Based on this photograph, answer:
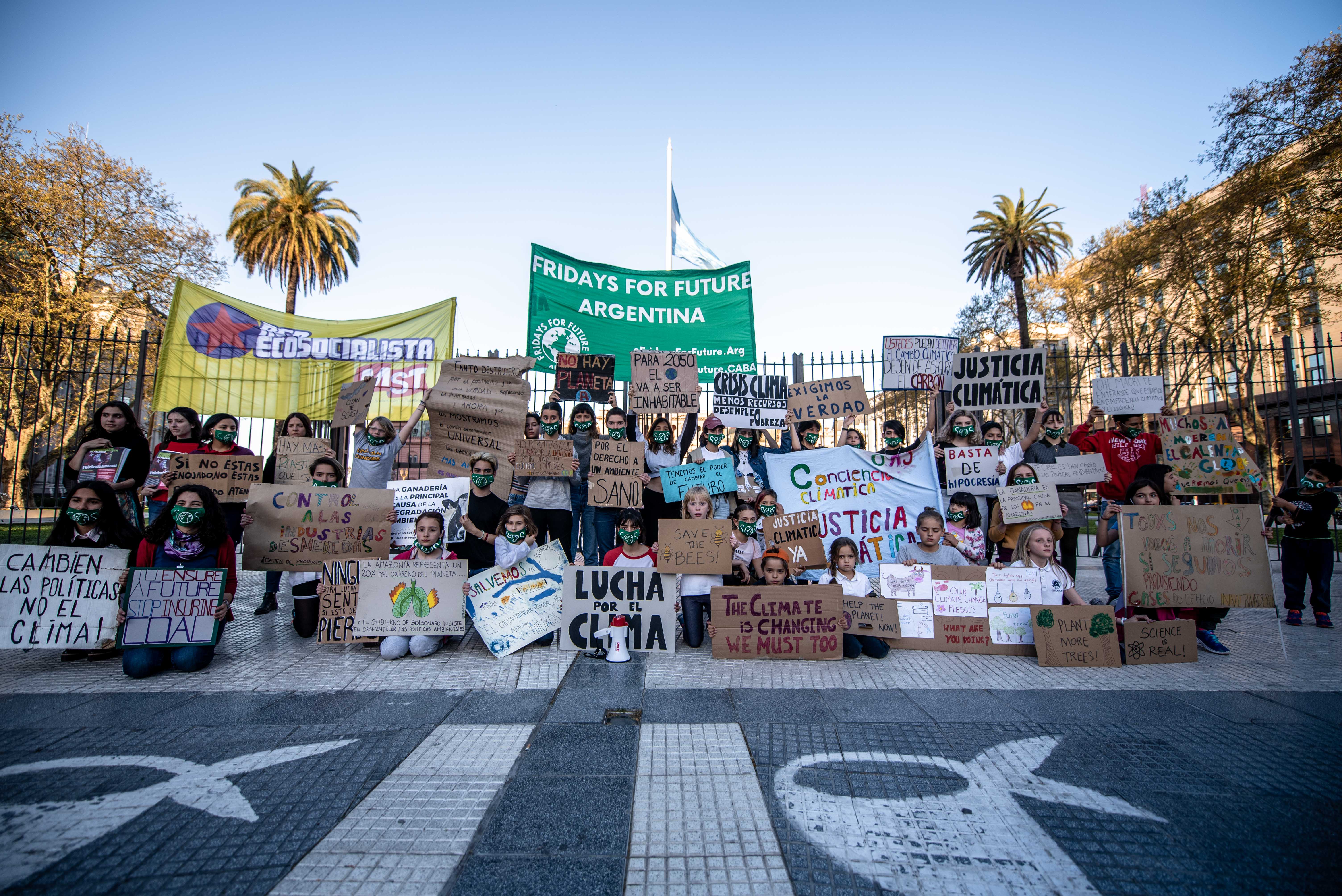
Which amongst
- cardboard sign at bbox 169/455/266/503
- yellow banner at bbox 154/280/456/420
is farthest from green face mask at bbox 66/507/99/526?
yellow banner at bbox 154/280/456/420

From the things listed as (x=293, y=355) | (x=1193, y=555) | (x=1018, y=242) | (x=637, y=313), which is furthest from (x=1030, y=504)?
(x=1018, y=242)

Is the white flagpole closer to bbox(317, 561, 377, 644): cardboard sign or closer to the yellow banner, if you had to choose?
the yellow banner

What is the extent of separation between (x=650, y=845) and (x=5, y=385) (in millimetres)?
18508

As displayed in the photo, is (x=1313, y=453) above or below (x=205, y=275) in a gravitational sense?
below

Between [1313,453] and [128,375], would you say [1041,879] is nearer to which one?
[128,375]

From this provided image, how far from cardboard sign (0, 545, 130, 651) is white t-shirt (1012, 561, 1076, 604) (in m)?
7.38


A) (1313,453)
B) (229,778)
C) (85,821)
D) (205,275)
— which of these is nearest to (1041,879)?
(229,778)

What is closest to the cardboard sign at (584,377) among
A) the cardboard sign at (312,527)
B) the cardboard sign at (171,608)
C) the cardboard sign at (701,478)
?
the cardboard sign at (701,478)

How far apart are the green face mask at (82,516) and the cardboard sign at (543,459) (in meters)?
3.52

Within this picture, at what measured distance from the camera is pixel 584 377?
873cm

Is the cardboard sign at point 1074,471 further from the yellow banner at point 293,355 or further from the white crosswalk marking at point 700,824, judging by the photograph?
the yellow banner at point 293,355

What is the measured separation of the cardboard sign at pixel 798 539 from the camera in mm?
6047

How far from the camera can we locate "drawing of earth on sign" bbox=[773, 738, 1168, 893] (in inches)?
87.4

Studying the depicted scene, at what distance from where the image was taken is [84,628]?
191 inches
